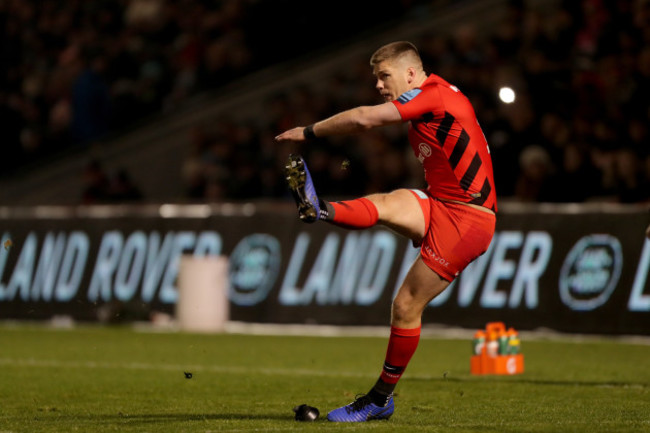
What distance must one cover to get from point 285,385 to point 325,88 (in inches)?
429

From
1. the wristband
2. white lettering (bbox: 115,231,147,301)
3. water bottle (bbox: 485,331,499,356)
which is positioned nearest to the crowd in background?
the wristband

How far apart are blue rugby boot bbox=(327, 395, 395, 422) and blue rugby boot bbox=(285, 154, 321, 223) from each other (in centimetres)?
122

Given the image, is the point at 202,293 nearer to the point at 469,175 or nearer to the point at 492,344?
the point at 492,344

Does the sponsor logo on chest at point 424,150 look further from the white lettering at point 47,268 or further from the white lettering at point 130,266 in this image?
the white lettering at point 47,268

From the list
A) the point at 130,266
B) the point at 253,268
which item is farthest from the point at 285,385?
the point at 130,266

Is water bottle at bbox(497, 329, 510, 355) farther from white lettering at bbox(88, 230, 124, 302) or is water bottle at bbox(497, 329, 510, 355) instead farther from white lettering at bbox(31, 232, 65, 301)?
white lettering at bbox(31, 232, 65, 301)

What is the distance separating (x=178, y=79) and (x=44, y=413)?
15837 millimetres

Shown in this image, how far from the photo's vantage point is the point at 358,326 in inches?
623

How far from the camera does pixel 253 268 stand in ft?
55.0

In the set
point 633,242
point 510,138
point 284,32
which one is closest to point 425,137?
point 633,242

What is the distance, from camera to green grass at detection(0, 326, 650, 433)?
25.2 feet

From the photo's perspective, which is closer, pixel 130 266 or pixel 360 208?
pixel 360 208

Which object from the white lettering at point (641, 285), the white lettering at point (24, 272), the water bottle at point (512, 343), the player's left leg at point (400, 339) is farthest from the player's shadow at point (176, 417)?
the white lettering at point (24, 272)

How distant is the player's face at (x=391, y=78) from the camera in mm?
7793
